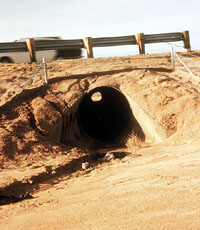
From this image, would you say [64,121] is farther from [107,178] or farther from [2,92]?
[107,178]

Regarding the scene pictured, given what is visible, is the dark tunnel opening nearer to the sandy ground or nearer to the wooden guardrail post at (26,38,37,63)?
the sandy ground

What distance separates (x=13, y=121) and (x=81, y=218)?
5.43 metres

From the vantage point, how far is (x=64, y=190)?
8078 mm

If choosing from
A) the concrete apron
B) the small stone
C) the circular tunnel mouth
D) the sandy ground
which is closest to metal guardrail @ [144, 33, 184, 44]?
the sandy ground

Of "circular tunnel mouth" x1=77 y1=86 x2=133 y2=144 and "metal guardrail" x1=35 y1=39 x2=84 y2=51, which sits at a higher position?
"metal guardrail" x1=35 y1=39 x2=84 y2=51

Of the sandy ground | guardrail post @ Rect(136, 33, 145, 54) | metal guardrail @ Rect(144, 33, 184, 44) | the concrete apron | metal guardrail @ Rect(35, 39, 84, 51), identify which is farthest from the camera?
metal guardrail @ Rect(144, 33, 184, 44)

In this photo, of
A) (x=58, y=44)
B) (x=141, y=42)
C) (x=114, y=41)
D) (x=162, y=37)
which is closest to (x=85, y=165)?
(x=58, y=44)

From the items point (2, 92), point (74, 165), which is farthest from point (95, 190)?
point (2, 92)

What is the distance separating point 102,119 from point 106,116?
20 centimetres

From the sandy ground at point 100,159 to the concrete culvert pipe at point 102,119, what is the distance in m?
0.91

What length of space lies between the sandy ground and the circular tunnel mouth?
44.4 inches

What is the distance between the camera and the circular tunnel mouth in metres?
14.1

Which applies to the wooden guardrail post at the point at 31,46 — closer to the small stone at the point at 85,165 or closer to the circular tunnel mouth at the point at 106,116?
the circular tunnel mouth at the point at 106,116

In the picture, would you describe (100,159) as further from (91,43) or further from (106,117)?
(106,117)
